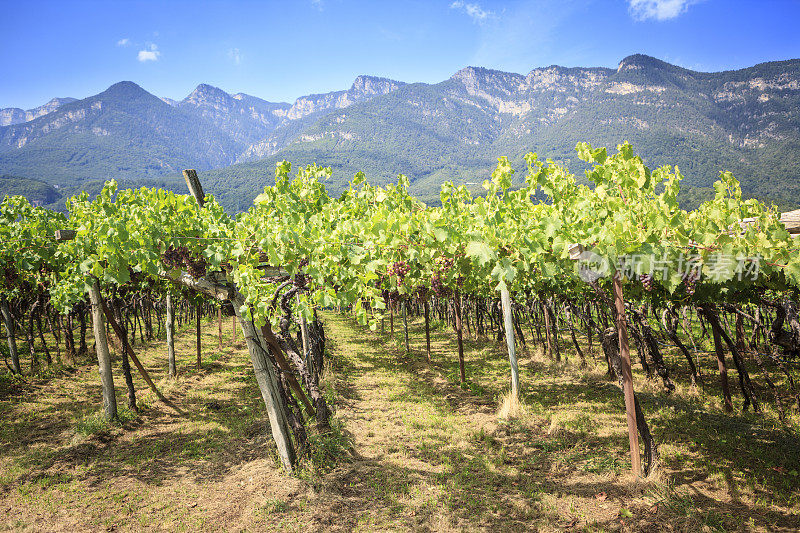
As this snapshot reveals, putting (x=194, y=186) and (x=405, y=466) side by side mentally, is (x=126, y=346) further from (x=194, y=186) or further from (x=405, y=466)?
(x=405, y=466)

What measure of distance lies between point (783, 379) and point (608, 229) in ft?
32.5

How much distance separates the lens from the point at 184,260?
515 cm

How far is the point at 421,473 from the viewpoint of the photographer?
5.73 m

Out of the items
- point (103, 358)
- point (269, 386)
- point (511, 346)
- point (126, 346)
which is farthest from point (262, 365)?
point (511, 346)

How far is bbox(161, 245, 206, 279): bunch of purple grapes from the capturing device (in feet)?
16.8

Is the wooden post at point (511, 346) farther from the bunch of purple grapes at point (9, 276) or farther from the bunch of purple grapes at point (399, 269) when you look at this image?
the bunch of purple grapes at point (9, 276)

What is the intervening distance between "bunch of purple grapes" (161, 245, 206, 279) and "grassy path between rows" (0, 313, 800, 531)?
3047 millimetres

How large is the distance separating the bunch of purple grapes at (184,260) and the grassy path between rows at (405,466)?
10.00 ft

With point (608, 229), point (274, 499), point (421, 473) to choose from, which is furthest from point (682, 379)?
point (274, 499)

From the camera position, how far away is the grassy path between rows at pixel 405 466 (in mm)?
4617

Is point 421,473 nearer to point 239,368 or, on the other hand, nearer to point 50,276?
point 239,368

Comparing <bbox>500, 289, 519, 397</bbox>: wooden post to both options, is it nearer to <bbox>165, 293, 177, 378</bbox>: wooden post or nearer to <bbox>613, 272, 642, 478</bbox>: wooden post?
<bbox>613, 272, 642, 478</bbox>: wooden post

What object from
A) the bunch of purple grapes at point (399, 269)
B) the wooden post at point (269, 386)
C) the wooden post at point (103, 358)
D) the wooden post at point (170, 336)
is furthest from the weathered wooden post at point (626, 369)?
the wooden post at point (170, 336)

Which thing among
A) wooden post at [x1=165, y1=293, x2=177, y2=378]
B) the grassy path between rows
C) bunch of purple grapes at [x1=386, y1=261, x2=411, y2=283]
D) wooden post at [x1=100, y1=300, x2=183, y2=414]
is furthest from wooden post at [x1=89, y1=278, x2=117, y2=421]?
bunch of purple grapes at [x1=386, y1=261, x2=411, y2=283]
